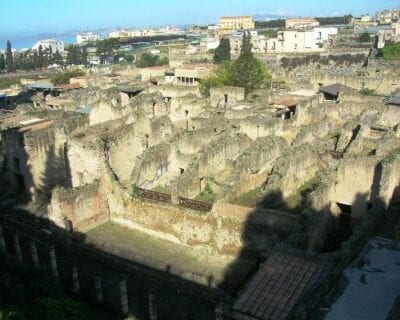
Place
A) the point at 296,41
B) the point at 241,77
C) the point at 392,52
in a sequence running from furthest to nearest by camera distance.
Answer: the point at 296,41, the point at 392,52, the point at 241,77

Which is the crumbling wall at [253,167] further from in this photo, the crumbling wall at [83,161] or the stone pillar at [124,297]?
the crumbling wall at [83,161]

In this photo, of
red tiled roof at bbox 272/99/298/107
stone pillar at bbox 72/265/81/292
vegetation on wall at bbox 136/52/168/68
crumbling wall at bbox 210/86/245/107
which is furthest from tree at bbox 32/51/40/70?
stone pillar at bbox 72/265/81/292

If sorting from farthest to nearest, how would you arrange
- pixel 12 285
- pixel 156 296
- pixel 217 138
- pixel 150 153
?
pixel 217 138, pixel 150 153, pixel 156 296, pixel 12 285

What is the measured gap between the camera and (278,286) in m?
13.2

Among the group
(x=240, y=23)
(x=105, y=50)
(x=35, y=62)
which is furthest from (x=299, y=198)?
(x=240, y=23)

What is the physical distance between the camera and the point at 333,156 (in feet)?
75.7

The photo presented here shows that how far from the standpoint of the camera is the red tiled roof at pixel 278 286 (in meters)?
12.6

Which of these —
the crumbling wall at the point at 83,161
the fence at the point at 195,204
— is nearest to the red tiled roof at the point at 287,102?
the crumbling wall at the point at 83,161

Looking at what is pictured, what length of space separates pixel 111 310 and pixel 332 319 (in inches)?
323

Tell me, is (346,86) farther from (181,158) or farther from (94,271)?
(94,271)

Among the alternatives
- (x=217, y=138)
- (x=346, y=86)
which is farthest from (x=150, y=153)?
(x=346, y=86)

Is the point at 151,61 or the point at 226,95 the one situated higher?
the point at 226,95

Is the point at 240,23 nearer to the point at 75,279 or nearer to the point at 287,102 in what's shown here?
the point at 287,102

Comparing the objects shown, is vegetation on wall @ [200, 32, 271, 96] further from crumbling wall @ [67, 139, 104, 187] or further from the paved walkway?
the paved walkway
